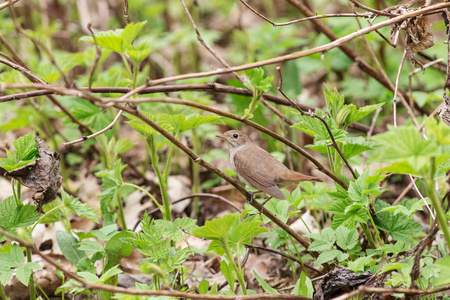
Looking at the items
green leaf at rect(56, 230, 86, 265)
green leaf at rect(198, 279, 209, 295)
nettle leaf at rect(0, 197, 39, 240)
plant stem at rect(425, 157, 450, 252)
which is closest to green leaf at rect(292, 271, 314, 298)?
green leaf at rect(198, 279, 209, 295)

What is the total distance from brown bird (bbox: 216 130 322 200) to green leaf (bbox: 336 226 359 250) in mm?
347

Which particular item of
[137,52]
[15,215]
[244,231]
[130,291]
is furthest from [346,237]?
[15,215]

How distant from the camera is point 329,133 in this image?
7.88 ft

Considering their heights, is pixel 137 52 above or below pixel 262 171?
A: above

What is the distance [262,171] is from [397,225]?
33.0 inches

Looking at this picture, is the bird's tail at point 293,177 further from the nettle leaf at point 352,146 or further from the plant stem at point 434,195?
the plant stem at point 434,195

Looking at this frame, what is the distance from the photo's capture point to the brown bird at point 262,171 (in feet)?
9.30

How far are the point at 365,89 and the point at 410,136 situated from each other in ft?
11.5

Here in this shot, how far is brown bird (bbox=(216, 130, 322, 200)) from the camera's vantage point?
2.83 metres

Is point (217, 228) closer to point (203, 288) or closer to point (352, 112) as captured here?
point (203, 288)

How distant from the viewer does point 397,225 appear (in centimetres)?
258

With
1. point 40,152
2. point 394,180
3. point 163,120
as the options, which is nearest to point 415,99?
point 394,180

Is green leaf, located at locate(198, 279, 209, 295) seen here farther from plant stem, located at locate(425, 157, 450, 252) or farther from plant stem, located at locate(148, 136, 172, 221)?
plant stem, located at locate(425, 157, 450, 252)

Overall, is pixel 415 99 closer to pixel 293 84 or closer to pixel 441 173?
pixel 293 84
